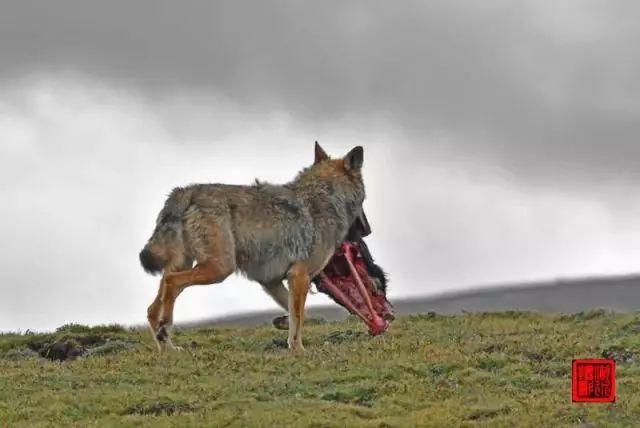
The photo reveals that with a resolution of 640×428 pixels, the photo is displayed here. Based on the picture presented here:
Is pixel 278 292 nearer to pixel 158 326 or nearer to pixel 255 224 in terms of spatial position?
pixel 255 224

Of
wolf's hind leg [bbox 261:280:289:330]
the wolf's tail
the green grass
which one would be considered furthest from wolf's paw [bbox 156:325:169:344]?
wolf's hind leg [bbox 261:280:289:330]

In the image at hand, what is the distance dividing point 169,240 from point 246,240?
1.34 m

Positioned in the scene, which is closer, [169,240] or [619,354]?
[619,354]

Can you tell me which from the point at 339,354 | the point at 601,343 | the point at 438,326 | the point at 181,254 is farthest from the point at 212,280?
the point at 438,326

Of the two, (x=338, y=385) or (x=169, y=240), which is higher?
(x=169, y=240)

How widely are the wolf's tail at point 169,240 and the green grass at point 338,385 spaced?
1.62 m

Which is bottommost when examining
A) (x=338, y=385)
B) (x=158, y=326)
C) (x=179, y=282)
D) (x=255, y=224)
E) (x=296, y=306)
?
(x=338, y=385)

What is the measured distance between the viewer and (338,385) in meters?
17.0

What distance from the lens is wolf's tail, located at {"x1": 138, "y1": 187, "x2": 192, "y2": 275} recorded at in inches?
814

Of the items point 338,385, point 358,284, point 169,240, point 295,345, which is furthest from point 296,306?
point 358,284

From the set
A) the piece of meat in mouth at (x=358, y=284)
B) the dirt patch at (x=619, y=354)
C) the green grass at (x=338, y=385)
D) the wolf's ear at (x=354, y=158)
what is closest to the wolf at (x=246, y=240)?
the wolf's ear at (x=354, y=158)

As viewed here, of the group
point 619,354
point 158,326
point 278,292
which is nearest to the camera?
point 619,354

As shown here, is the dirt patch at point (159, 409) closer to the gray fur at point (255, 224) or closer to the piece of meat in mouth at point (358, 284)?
the gray fur at point (255, 224)

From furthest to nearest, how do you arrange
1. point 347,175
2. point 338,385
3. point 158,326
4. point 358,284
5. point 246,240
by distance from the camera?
point 358,284
point 347,175
point 246,240
point 158,326
point 338,385
